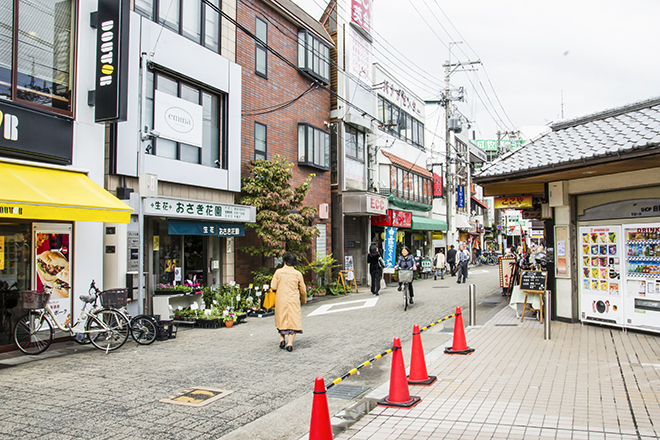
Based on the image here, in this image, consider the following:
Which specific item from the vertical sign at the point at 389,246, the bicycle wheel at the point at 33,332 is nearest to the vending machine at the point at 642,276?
the bicycle wheel at the point at 33,332

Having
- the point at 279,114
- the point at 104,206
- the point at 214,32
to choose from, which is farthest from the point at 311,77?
the point at 104,206

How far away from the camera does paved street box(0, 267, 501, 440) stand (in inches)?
206

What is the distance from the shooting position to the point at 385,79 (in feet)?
83.1

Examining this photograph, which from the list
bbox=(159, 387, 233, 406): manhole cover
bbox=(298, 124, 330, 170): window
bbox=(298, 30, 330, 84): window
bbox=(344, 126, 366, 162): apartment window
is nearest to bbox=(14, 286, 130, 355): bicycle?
bbox=(159, 387, 233, 406): manhole cover

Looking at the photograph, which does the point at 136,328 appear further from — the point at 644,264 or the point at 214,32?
the point at 644,264

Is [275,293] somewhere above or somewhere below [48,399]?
above

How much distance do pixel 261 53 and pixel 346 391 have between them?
42.3 feet

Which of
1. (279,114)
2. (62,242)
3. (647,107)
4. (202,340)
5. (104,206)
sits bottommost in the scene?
(202,340)

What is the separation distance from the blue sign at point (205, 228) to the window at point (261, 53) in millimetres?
5421

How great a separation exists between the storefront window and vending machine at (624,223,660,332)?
11.4 m

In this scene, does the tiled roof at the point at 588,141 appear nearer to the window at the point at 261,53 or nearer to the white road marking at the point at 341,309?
the white road marking at the point at 341,309

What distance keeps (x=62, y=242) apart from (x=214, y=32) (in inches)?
302

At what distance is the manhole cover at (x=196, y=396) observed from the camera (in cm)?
603

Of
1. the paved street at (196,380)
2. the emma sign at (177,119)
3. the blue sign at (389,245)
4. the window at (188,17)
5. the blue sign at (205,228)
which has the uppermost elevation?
the window at (188,17)
